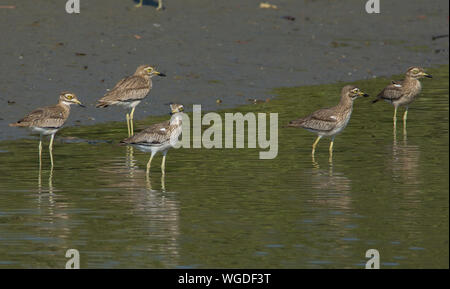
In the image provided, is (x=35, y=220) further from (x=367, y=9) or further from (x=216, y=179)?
(x=367, y=9)

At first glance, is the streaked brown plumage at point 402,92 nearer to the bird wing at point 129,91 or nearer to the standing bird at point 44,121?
the bird wing at point 129,91

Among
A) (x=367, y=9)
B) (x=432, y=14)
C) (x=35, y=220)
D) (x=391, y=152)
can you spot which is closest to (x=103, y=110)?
(x=391, y=152)

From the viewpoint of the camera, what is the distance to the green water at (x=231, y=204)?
1043 centimetres

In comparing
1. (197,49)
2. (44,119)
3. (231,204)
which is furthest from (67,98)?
(197,49)

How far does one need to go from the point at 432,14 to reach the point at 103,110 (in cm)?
1829

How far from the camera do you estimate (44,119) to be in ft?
54.3

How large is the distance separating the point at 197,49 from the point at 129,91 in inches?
270

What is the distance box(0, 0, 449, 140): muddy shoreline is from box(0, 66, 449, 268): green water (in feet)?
11.5

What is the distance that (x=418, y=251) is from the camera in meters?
10.4

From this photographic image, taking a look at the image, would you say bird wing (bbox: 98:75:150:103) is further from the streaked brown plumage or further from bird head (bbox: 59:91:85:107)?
the streaked brown plumage

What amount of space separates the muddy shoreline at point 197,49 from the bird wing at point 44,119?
6.02 ft

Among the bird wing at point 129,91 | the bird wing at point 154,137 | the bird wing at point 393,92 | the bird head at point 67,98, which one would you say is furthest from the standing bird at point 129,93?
the bird wing at point 393,92

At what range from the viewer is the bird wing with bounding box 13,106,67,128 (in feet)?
54.2
